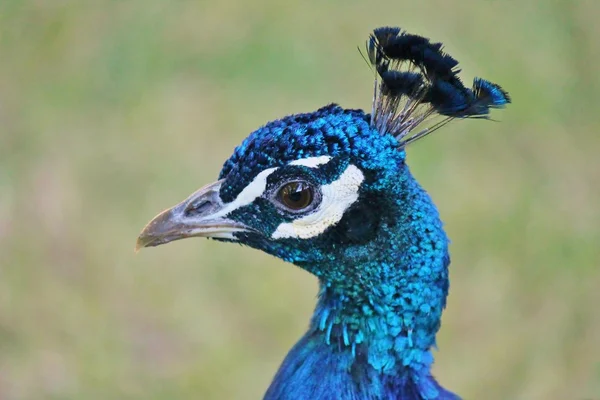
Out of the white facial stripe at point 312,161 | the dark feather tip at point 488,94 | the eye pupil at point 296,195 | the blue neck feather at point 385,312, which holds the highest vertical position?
the dark feather tip at point 488,94

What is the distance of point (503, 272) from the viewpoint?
7.72ft

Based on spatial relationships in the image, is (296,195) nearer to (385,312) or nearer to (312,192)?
(312,192)

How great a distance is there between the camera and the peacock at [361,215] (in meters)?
0.93

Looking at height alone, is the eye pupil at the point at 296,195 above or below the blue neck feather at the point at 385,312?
above

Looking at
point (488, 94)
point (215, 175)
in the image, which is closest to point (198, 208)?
point (488, 94)

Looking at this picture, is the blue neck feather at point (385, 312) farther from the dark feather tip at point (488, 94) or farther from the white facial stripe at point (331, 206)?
the dark feather tip at point (488, 94)

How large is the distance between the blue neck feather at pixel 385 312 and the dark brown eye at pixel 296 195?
8 cm

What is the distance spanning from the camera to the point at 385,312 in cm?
97

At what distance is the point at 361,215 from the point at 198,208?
0.24 m

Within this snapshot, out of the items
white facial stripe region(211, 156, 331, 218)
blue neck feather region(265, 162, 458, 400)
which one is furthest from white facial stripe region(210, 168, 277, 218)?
blue neck feather region(265, 162, 458, 400)

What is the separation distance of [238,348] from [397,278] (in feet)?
4.34

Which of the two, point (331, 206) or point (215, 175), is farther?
point (215, 175)

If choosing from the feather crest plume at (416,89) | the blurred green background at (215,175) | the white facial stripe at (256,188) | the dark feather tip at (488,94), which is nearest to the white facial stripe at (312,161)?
the white facial stripe at (256,188)

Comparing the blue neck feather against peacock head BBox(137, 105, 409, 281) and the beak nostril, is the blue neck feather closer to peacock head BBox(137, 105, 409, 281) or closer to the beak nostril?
peacock head BBox(137, 105, 409, 281)
